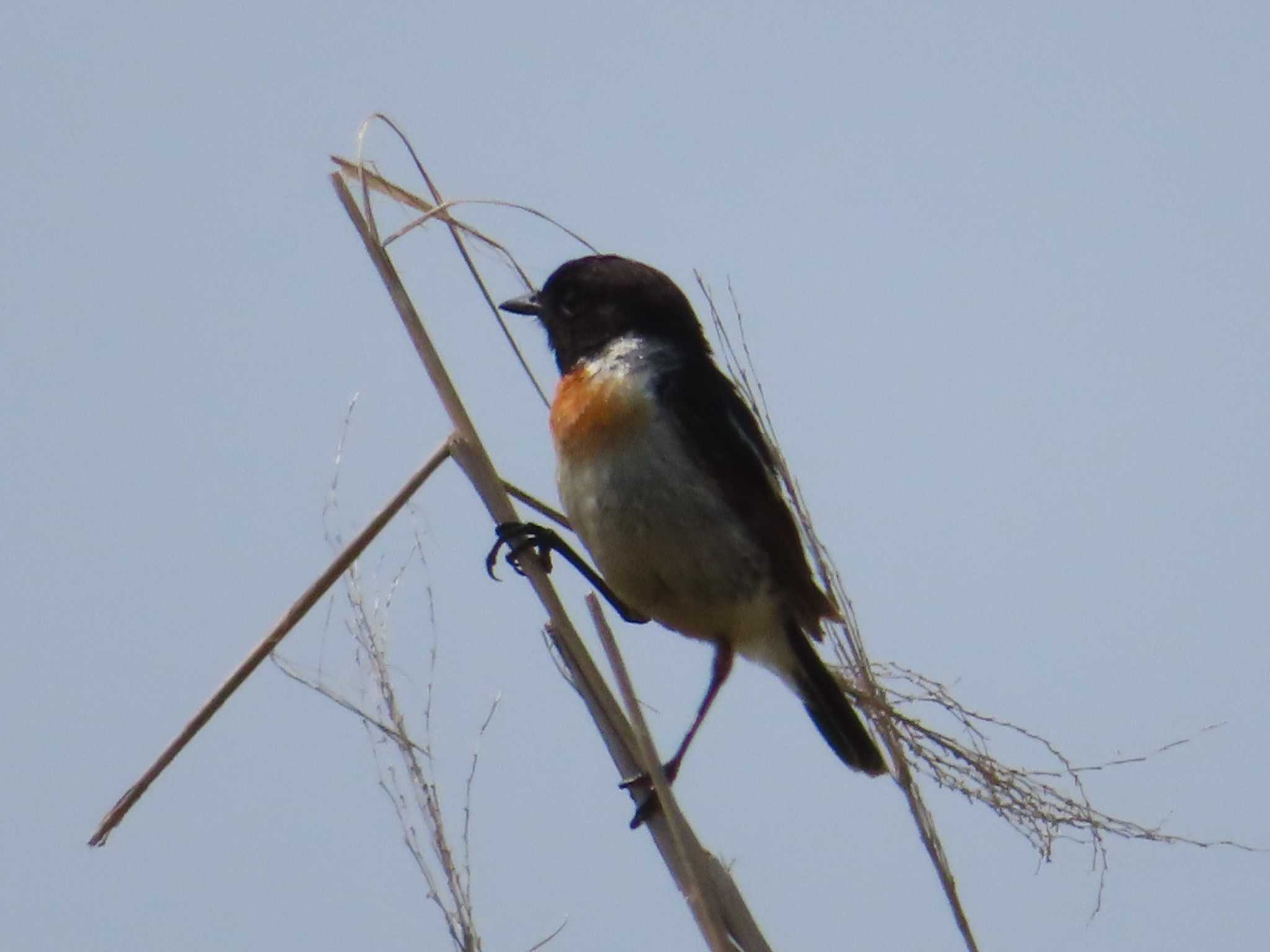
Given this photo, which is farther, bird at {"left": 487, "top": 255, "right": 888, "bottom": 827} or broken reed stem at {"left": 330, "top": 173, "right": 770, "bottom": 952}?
bird at {"left": 487, "top": 255, "right": 888, "bottom": 827}

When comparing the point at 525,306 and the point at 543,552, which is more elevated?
the point at 525,306

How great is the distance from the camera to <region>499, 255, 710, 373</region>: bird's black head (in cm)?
460

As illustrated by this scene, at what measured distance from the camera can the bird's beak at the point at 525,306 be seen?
4734 mm

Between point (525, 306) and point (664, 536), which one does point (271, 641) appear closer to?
point (664, 536)

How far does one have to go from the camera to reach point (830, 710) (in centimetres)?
434

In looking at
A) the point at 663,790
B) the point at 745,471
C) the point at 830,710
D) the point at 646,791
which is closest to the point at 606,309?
the point at 745,471

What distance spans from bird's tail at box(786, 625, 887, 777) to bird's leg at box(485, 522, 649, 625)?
0.44m

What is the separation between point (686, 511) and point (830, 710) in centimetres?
68

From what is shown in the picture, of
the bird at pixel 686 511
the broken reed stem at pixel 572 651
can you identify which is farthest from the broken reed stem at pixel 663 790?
the bird at pixel 686 511

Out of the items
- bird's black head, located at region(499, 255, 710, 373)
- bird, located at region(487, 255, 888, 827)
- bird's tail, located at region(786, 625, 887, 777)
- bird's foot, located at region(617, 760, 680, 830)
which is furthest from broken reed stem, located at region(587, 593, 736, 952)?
bird's black head, located at region(499, 255, 710, 373)

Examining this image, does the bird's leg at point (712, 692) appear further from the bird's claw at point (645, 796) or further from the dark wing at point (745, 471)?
the bird's claw at point (645, 796)

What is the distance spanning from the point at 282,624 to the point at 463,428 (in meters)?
0.53

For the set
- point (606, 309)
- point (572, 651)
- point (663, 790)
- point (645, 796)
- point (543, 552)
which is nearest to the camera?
point (663, 790)

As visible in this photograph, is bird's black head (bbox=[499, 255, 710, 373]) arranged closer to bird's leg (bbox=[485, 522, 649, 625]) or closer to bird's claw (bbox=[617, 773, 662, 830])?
bird's leg (bbox=[485, 522, 649, 625])
